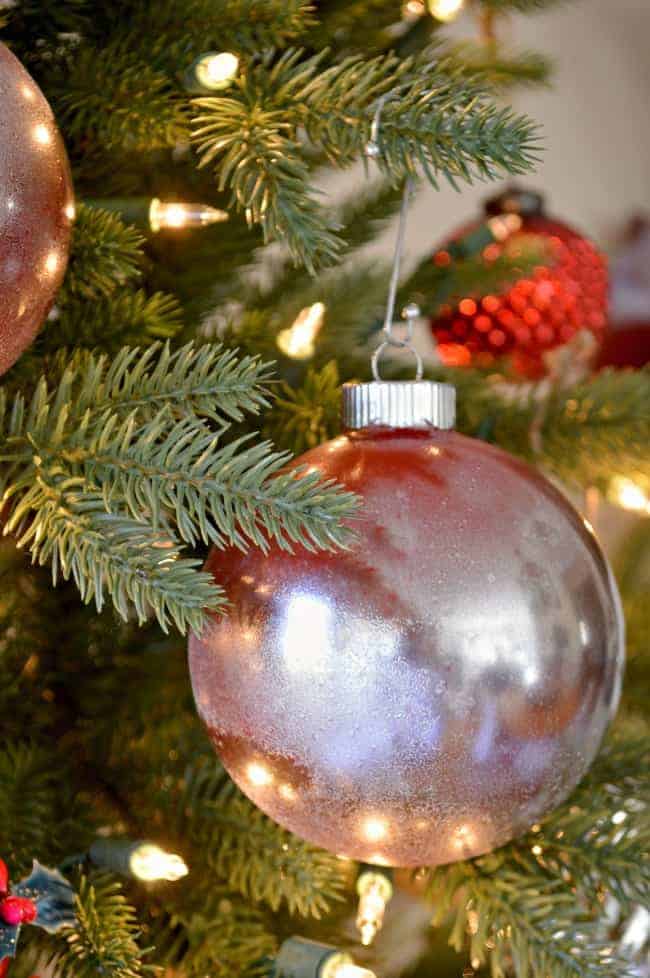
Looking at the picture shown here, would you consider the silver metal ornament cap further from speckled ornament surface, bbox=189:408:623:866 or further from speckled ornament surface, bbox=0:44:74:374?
speckled ornament surface, bbox=0:44:74:374

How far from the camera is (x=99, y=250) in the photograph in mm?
412

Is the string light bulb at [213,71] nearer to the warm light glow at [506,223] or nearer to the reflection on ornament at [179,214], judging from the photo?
the reflection on ornament at [179,214]

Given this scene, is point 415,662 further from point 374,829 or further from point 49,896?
point 49,896

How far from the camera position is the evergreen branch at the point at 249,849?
0.45 meters

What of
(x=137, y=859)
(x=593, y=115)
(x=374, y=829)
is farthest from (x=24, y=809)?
(x=593, y=115)

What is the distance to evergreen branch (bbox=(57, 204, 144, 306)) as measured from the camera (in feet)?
1.34

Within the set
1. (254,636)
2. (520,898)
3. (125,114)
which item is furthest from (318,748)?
(125,114)

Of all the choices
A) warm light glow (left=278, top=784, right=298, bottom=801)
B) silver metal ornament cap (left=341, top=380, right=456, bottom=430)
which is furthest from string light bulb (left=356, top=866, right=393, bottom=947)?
silver metal ornament cap (left=341, top=380, right=456, bottom=430)

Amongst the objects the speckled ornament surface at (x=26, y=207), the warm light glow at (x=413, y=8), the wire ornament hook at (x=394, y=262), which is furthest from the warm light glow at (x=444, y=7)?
the speckled ornament surface at (x=26, y=207)

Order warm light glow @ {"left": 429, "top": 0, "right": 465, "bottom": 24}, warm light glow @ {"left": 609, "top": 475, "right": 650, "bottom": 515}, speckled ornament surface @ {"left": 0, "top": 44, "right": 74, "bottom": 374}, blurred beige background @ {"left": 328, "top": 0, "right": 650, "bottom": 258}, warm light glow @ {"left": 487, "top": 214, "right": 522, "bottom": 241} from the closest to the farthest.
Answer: speckled ornament surface @ {"left": 0, "top": 44, "right": 74, "bottom": 374}
warm light glow @ {"left": 429, "top": 0, "right": 465, "bottom": 24}
warm light glow @ {"left": 609, "top": 475, "right": 650, "bottom": 515}
warm light glow @ {"left": 487, "top": 214, "right": 522, "bottom": 241}
blurred beige background @ {"left": 328, "top": 0, "right": 650, "bottom": 258}

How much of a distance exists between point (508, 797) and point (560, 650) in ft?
0.18

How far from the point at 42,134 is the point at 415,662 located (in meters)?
0.20

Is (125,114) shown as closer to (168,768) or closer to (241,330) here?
(241,330)

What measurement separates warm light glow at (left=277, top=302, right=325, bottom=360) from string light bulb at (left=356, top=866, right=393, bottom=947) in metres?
0.25
